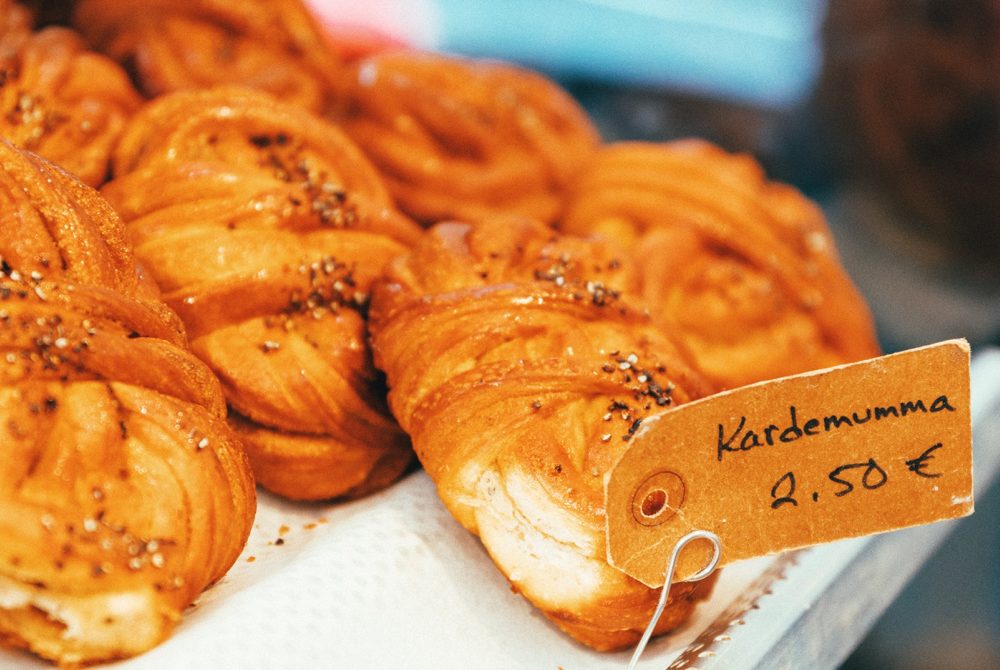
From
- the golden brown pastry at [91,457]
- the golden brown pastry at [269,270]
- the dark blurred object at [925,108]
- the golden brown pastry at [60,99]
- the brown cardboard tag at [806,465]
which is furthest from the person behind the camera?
the dark blurred object at [925,108]

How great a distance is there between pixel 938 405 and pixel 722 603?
621 millimetres

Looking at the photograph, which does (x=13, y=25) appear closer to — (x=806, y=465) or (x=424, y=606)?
(x=424, y=606)

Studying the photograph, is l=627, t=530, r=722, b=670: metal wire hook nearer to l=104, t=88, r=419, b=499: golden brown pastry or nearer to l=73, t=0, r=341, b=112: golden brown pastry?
l=104, t=88, r=419, b=499: golden brown pastry

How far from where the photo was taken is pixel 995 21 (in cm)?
395

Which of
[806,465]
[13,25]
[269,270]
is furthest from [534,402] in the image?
[13,25]

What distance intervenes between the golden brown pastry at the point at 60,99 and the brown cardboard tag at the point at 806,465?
1395 mm

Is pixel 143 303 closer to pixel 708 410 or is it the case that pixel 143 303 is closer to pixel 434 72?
pixel 708 410

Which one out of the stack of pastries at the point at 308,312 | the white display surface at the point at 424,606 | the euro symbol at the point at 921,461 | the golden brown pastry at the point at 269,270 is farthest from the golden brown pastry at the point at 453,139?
the euro symbol at the point at 921,461

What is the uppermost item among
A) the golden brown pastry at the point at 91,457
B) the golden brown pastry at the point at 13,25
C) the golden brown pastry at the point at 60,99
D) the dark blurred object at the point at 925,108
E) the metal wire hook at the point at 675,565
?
the golden brown pastry at the point at 13,25

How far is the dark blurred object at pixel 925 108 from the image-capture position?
406cm

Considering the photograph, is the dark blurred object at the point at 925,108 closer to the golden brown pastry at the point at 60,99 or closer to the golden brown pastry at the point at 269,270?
the golden brown pastry at the point at 269,270

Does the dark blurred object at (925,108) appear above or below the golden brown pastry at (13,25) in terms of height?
below

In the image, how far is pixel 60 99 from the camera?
2115mm

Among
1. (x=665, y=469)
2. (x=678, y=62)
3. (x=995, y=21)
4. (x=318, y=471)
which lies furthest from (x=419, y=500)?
(x=678, y=62)
